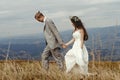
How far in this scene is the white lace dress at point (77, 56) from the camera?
11.5 metres

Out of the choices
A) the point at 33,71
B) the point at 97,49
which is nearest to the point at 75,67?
the point at 97,49

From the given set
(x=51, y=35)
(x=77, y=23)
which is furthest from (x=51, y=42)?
(x=77, y=23)

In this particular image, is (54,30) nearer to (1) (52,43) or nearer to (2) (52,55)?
(1) (52,43)

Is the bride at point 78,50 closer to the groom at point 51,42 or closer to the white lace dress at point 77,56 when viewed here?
the white lace dress at point 77,56

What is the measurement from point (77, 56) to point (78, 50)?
16 centimetres

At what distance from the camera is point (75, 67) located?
38.3 ft

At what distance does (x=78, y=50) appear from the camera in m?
11.6

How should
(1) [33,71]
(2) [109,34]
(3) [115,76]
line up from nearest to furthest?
1. (3) [115,76]
2. (1) [33,71]
3. (2) [109,34]

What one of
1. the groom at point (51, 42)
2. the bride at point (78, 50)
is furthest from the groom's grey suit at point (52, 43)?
the bride at point (78, 50)

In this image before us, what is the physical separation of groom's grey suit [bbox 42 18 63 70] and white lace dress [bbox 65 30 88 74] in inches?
11.8

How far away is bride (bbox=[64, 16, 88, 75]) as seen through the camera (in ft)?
37.5

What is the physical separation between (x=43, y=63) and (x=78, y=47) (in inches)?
46.0

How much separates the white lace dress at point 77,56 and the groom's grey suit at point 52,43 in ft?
0.99

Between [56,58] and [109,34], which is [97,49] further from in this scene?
[56,58]
